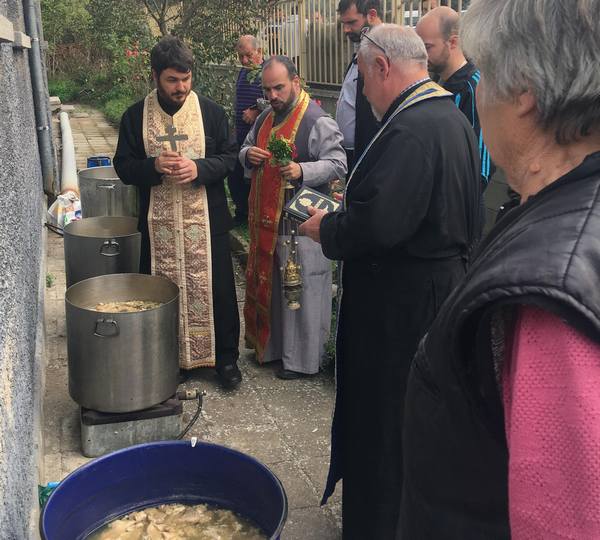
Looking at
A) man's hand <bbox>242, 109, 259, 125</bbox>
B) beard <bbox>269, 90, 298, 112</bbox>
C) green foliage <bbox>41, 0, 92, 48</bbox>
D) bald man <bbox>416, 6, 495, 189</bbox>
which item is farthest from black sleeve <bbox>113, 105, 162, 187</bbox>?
green foliage <bbox>41, 0, 92, 48</bbox>

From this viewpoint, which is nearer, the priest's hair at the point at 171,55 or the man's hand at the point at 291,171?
the priest's hair at the point at 171,55

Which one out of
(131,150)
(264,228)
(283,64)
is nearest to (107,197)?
(131,150)

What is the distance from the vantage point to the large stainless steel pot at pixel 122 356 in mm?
3537

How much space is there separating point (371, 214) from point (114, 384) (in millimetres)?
1723

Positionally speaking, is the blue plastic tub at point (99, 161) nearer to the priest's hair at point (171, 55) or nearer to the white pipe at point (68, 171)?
the white pipe at point (68, 171)

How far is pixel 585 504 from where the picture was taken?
0.93 meters

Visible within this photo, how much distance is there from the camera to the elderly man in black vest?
0.93 meters

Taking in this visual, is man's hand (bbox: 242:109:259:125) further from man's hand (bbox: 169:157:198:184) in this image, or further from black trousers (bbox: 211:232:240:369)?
man's hand (bbox: 169:157:198:184)

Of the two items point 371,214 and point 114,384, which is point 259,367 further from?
point 371,214

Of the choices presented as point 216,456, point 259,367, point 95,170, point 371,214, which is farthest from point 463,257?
point 95,170

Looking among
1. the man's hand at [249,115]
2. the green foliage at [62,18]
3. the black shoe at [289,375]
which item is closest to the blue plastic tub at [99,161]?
the man's hand at [249,115]

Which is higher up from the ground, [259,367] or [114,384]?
[114,384]

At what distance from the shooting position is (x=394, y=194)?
2.53m

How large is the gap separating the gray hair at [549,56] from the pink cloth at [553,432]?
0.31m
